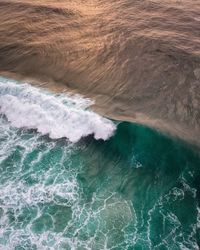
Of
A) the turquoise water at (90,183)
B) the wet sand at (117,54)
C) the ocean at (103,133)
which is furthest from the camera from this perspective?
the wet sand at (117,54)

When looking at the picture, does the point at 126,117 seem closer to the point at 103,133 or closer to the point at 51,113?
the point at 103,133

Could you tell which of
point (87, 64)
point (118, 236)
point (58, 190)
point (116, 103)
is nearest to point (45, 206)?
point (58, 190)

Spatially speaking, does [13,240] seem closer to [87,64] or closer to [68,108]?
[68,108]

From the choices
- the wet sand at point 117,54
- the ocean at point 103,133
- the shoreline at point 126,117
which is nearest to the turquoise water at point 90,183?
the ocean at point 103,133

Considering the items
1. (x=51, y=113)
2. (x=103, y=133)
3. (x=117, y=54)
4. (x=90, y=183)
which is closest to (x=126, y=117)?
(x=103, y=133)

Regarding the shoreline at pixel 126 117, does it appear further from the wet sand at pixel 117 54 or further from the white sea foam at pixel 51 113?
the white sea foam at pixel 51 113

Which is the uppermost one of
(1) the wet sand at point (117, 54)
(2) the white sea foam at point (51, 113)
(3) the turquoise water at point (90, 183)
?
(1) the wet sand at point (117, 54)
